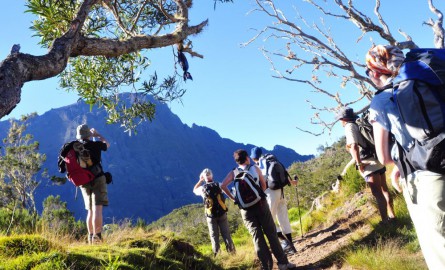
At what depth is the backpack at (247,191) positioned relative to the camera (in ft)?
16.1

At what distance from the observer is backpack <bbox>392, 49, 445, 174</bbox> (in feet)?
6.26

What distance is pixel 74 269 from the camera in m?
3.24

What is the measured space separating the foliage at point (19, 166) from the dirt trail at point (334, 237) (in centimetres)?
2476

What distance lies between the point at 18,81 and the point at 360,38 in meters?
4.28

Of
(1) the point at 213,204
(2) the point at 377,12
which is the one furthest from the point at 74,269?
(2) the point at 377,12

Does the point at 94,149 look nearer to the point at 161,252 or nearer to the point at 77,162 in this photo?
the point at 77,162

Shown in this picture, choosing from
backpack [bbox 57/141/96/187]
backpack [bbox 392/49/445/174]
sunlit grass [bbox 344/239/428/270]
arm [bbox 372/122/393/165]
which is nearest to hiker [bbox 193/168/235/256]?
backpack [bbox 57/141/96/187]

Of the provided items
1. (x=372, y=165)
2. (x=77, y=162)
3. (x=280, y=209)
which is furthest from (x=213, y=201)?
(x=372, y=165)

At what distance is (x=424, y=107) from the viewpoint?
195cm

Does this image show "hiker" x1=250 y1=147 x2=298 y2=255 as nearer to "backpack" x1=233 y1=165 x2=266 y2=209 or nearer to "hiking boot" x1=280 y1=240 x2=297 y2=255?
"hiking boot" x1=280 y1=240 x2=297 y2=255

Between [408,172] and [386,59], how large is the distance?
0.83 metres

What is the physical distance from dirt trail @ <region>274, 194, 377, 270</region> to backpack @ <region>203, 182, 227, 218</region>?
1.53m

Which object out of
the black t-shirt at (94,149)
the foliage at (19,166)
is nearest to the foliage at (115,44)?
the black t-shirt at (94,149)

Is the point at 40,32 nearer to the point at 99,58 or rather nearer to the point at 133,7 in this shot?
the point at 99,58
